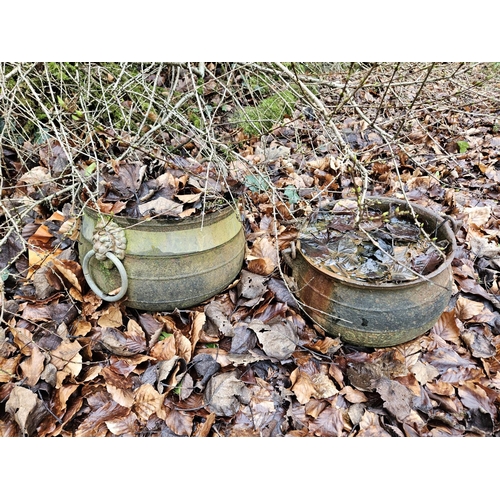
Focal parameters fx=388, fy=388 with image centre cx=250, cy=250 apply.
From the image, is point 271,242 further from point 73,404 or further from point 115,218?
point 73,404

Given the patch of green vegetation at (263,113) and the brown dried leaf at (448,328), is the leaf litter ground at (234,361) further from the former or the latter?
the patch of green vegetation at (263,113)

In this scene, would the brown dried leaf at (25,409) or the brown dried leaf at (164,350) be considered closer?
the brown dried leaf at (25,409)

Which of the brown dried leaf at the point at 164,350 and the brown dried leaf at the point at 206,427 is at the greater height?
the brown dried leaf at the point at 164,350

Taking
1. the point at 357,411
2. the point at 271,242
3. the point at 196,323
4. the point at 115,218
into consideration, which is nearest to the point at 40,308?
the point at 115,218

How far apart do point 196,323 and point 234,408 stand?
44cm

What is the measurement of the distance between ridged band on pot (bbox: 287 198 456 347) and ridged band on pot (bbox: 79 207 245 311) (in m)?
0.40

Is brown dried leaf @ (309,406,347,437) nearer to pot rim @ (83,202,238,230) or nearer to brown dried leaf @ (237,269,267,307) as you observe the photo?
brown dried leaf @ (237,269,267,307)

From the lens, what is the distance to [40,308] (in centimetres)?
195

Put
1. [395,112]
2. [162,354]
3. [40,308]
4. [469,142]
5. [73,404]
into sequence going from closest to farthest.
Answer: [73,404] → [162,354] → [40,308] → [469,142] → [395,112]

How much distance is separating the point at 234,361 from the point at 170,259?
55 cm

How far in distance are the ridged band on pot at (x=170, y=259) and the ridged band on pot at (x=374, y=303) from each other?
40 centimetres

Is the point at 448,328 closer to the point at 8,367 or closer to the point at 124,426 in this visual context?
the point at 124,426

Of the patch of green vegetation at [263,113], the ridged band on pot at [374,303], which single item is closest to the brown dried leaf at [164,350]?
the ridged band on pot at [374,303]

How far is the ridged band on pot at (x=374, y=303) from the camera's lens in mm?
1695
